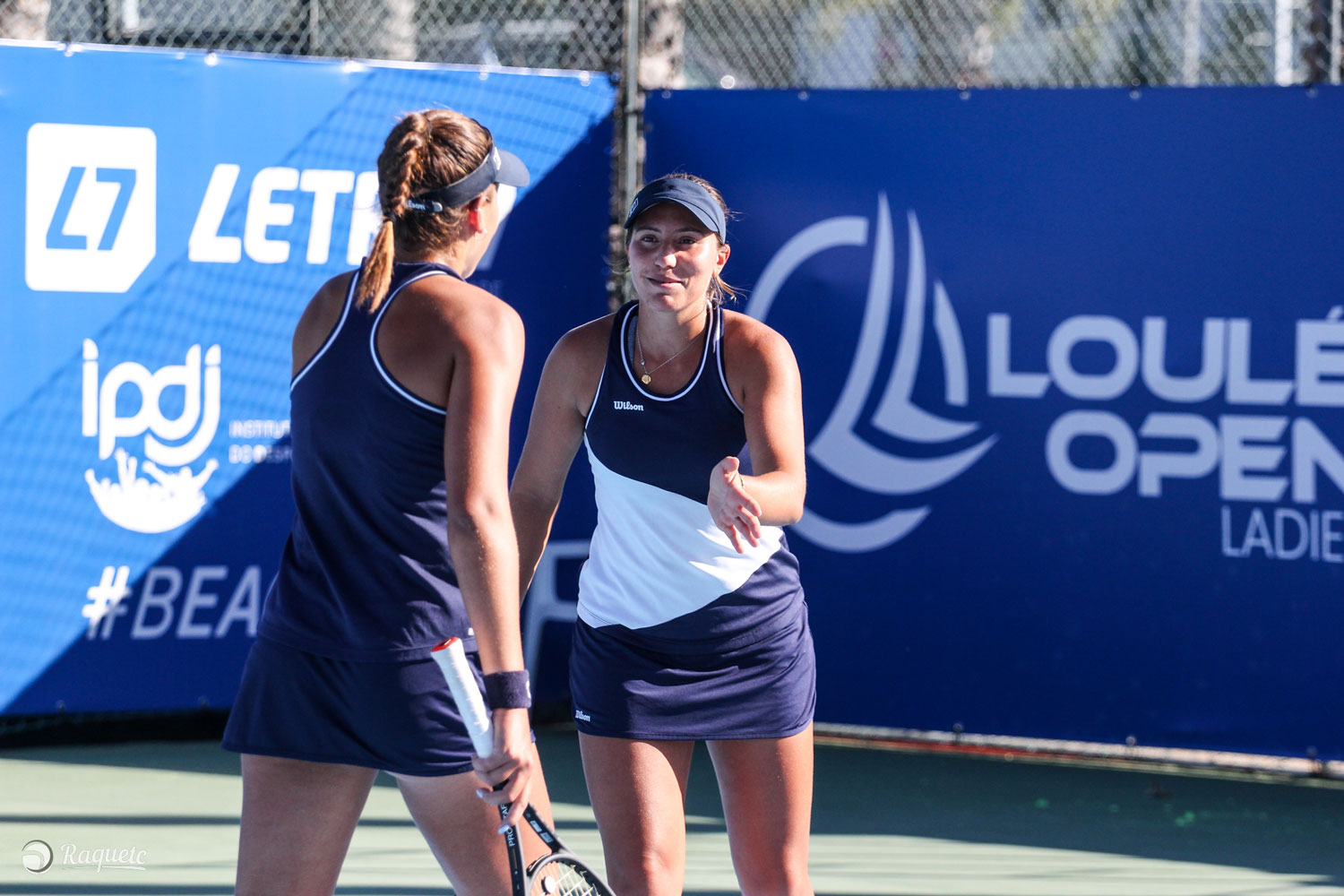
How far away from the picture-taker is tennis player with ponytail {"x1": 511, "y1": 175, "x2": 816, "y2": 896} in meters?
3.18

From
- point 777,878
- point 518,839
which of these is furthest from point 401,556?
point 777,878

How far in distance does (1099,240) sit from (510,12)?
6.46 metres

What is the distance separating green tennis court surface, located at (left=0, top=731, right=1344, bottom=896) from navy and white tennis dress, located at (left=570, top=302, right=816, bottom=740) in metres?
1.71

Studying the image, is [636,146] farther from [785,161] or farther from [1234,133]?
[1234,133]

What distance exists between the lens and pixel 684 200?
3.19 meters

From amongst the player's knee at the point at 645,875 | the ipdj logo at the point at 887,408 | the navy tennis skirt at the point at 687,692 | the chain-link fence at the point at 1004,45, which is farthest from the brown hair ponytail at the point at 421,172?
the chain-link fence at the point at 1004,45

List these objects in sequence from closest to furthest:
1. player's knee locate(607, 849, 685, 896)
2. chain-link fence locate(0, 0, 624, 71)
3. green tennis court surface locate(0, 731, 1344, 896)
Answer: player's knee locate(607, 849, 685, 896), green tennis court surface locate(0, 731, 1344, 896), chain-link fence locate(0, 0, 624, 71)

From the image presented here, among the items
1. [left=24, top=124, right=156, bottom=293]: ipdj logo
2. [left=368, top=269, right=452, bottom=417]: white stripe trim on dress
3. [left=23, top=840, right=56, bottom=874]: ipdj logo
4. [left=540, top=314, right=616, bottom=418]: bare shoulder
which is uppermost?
[left=24, top=124, right=156, bottom=293]: ipdj logo

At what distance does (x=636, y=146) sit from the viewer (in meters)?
6.82

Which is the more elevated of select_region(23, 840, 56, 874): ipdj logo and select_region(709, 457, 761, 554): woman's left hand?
select_region(709, 457, 761, 554): woman's left hand

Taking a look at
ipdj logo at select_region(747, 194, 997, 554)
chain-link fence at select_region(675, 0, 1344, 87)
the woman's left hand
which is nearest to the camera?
the woman's left hand

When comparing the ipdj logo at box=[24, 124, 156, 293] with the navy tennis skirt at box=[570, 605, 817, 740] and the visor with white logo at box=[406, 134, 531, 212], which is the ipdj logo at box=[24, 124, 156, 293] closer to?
the navy tennis skirt at box=[570, 605, 817, 740]

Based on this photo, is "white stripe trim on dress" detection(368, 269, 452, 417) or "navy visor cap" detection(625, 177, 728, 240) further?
"navy visor cap" detection(625, 177, 728, 240)

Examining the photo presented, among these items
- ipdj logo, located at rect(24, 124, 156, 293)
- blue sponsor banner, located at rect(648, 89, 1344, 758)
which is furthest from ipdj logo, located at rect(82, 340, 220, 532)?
blue sponsor banner, located at rect(648, 89, 1344, 758)
